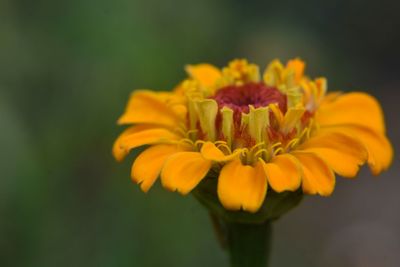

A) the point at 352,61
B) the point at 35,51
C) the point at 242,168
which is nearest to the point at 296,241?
the point at 352,61

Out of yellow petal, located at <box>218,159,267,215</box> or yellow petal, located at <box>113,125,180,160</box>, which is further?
yellow petal, located at <box>113,125,180,160</box>

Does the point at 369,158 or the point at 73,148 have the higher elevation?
the point at 369,158

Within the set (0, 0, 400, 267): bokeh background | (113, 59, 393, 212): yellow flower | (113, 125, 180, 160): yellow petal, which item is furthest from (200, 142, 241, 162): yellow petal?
(0, 0, 400, 267): bokeh background

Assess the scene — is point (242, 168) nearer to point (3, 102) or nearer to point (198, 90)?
point (198, 90)

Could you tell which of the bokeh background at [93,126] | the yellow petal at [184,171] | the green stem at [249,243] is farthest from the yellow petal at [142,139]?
the bokeh background at [93,126]

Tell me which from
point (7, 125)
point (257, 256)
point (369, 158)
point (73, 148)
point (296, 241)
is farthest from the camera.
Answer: point (296, 241)

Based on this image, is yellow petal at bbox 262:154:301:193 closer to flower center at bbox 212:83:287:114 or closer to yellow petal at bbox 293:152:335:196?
yellow petal at bbox 293:152:335:196
